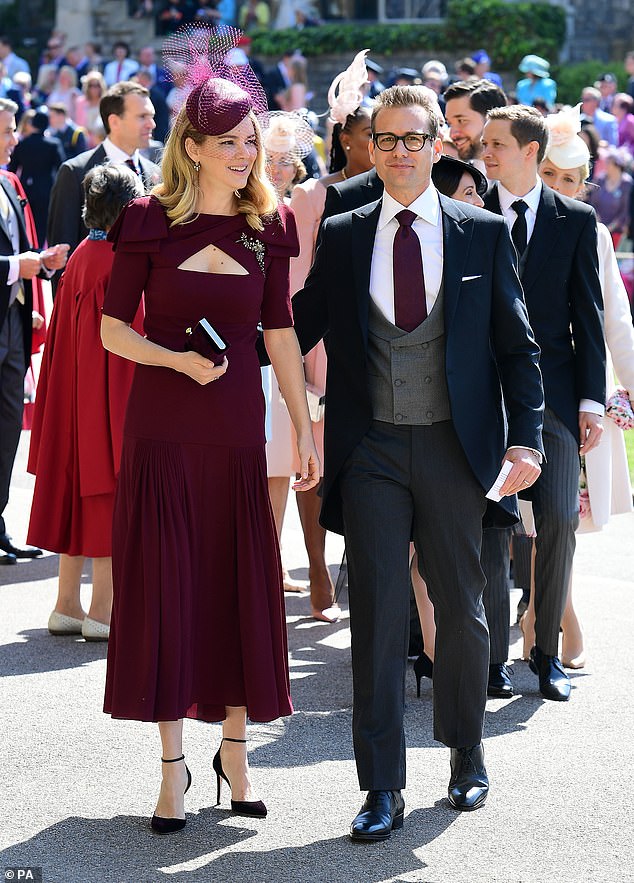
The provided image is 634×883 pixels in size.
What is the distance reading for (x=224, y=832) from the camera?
14.6 ft

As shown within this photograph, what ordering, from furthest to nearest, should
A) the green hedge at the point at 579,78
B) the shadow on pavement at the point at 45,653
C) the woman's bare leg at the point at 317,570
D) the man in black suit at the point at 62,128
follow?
the green hedge at the point at 579,78, the man in black suit at the point at 62,128, the woman's bare leg at the point at 317,570, the shadow on pavement at the point at 45,653

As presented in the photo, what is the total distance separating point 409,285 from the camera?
178 inches

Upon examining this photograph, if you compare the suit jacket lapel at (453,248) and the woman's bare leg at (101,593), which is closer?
→ the suit jacket lapel at (453,248)

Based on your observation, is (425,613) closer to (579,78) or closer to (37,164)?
(37,164)

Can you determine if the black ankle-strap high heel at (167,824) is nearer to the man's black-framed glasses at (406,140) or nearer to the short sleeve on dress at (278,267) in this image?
the short sleeve on dress at (278,267)

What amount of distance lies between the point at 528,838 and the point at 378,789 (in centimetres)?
47

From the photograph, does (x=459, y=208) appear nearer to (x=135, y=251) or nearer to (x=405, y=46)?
(x=135, y=251)

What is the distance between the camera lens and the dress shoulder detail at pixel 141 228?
4445 millimetres

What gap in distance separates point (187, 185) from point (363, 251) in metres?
0.57

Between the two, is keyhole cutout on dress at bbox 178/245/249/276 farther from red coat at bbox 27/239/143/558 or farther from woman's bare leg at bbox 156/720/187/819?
red coat at bbox 27/239/143/558

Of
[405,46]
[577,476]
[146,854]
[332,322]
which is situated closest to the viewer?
[146,854]

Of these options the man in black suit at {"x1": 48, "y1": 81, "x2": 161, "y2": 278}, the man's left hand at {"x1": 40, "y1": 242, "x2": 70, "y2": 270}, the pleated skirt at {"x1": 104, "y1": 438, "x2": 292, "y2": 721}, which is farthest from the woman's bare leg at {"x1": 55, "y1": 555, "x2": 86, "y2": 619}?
the pleated skirt at {"x1": 104, "y1": 438, "x2": 292, "y2": 721}

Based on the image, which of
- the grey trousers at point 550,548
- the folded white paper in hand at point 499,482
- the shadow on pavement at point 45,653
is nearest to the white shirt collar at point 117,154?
the shadow on pavement at point 45,653

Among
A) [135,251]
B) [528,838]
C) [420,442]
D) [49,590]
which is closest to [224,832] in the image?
[528,838]
